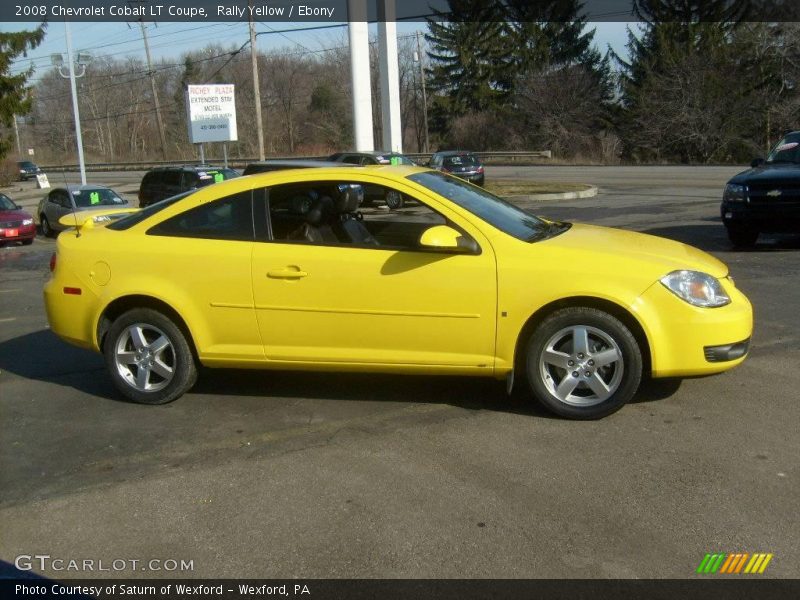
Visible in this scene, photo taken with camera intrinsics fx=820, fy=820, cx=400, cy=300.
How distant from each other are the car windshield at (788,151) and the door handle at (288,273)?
954 centimetres

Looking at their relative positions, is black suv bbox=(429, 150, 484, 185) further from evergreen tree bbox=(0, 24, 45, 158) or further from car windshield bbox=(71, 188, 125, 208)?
evergreen tree bbox=(0, 24, 45, 158)

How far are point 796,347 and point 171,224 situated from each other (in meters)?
4.92

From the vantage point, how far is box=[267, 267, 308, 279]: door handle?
529 cm

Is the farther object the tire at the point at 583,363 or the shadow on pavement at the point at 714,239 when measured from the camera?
the shadow on pavement at the point at 714,239

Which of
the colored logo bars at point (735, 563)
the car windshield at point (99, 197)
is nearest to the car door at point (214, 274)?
the colored logo bars at point (735, 563)

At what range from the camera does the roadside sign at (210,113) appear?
129ft

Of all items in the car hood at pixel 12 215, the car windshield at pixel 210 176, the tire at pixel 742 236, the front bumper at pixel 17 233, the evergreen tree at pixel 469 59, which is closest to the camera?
the tire at pixel 742 236

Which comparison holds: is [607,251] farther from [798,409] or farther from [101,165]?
[101,165]

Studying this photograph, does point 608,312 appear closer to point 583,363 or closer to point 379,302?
point 583,363

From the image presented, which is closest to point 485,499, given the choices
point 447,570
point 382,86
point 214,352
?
point 447,570

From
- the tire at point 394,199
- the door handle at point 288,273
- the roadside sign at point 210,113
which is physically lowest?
the door handle at point 288,273

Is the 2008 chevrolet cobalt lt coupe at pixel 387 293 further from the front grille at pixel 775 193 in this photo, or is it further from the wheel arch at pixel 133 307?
the front grille at pixel 775 193

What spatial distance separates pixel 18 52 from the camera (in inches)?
1441

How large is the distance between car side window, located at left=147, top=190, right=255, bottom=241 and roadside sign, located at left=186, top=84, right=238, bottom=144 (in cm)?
3536
